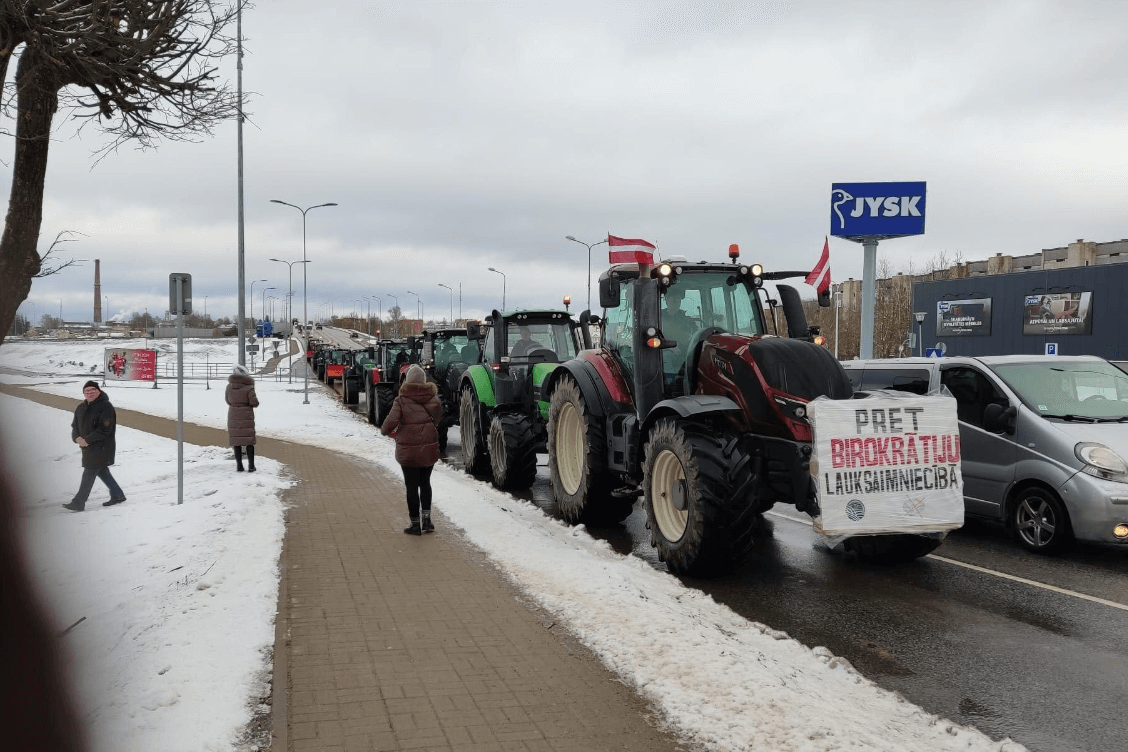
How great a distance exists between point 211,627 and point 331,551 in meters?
2.30

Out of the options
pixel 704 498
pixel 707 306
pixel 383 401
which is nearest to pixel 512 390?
pixel 707 306

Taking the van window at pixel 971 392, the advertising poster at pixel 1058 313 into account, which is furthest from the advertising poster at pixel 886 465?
the advertising poster at pixel 1058 313

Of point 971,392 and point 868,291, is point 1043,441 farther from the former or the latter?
point 868,291

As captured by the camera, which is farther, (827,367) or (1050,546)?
(1050,546)

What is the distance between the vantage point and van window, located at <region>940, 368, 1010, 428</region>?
854 centimetres

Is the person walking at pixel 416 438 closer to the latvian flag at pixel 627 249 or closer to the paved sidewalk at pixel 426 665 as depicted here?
the paved sidewalk at pixel 426 665

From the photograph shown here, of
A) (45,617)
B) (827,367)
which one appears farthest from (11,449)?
(827,367)

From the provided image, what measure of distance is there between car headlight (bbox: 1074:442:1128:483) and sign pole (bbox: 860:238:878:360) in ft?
37.3

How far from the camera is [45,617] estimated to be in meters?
1.24

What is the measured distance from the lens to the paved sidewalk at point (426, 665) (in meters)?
3.86

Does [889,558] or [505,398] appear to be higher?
[505,398]

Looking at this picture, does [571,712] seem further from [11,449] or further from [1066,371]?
[1066,371]

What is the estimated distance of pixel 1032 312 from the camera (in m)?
37.4

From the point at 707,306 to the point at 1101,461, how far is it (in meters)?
3.71
